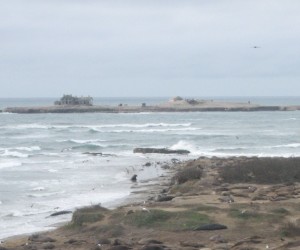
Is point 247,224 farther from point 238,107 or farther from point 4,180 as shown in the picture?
point 238,107

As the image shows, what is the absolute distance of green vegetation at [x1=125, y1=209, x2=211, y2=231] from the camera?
17500 mm

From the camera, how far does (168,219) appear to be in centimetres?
1806

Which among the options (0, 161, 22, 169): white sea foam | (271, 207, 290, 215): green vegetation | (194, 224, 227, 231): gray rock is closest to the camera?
(194, 224, 227, 231): gray rock

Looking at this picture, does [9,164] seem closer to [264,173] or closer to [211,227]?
[264,173]

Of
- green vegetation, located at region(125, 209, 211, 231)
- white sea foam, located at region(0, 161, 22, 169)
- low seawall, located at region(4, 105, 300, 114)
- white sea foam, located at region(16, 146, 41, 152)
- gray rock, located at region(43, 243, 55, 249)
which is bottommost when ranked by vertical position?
white sea foam, located at region(16, 146, 41, 152)

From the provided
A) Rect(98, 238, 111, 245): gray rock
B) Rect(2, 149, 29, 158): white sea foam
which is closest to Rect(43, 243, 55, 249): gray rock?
Rect(98, 238, 111, 245): gray rock

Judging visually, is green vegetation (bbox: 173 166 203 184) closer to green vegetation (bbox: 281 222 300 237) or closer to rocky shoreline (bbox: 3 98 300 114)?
green vegetation (bbox: 281 222 300 237)

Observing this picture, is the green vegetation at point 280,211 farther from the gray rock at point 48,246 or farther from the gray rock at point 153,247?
the gray rock at point 48,246

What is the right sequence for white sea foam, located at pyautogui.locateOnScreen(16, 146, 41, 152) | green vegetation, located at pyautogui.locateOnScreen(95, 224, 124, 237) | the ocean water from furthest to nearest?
white sea foam, located at pyautogui.locateOnScreen(16, 146, 41, 152) < the ocean water < green vegetation, located at pyautogui.locateOnScreen(95, 224, 124, 237)

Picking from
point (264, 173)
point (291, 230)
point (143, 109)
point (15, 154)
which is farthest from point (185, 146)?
point (143, 109)

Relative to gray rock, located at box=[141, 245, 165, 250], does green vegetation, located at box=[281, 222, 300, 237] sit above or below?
above

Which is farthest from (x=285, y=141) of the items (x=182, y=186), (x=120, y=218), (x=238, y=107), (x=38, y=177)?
(x=238, y=107)

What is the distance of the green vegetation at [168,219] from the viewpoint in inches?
689

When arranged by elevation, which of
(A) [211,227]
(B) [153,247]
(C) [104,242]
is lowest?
(C) [104,242]
